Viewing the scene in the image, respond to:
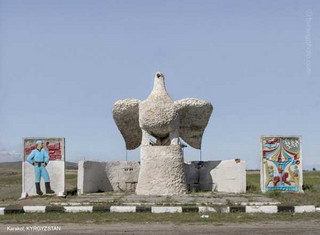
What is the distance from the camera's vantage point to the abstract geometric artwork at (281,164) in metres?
22.6

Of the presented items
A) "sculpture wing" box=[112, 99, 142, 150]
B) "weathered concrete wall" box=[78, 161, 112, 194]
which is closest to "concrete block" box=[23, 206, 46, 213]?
"weathered concrete wall" box=[78, 161, 112, 194]

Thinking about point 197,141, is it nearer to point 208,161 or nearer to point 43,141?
point 208,161

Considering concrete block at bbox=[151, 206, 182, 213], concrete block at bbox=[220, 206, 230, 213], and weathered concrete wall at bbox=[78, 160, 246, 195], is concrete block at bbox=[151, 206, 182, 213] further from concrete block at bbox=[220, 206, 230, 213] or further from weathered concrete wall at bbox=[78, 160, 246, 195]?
weathered concrete wall at bbox=[78, 160, 246, 195]

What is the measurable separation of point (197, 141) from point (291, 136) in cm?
439

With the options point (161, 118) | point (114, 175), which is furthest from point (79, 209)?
point (114, 175)

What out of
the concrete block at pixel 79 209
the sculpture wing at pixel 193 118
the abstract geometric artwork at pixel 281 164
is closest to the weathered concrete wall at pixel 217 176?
the abstract geometric artwork at pixel 281 164

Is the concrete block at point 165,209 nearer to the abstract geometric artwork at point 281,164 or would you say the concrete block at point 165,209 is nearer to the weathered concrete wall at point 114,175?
the abstract geometric artwork at point 281,164

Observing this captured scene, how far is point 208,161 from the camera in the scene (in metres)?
25.4

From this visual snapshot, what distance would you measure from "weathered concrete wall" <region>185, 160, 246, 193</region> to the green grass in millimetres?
9146

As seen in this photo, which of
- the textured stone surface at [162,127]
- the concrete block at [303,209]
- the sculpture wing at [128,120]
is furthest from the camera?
the sculpture wing at [128,120]

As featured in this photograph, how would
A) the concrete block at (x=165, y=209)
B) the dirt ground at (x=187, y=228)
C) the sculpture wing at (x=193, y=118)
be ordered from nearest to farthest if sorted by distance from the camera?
the dirt ground at (x=187, y=228), the concrete block at (x=165, y=209), the sculpture wing at (x=193, y=118)

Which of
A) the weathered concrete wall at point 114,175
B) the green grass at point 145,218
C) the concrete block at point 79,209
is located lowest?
the green grass at point 145,218

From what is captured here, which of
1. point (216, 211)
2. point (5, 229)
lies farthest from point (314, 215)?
point (5, 229)

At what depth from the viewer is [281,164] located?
22734mm
